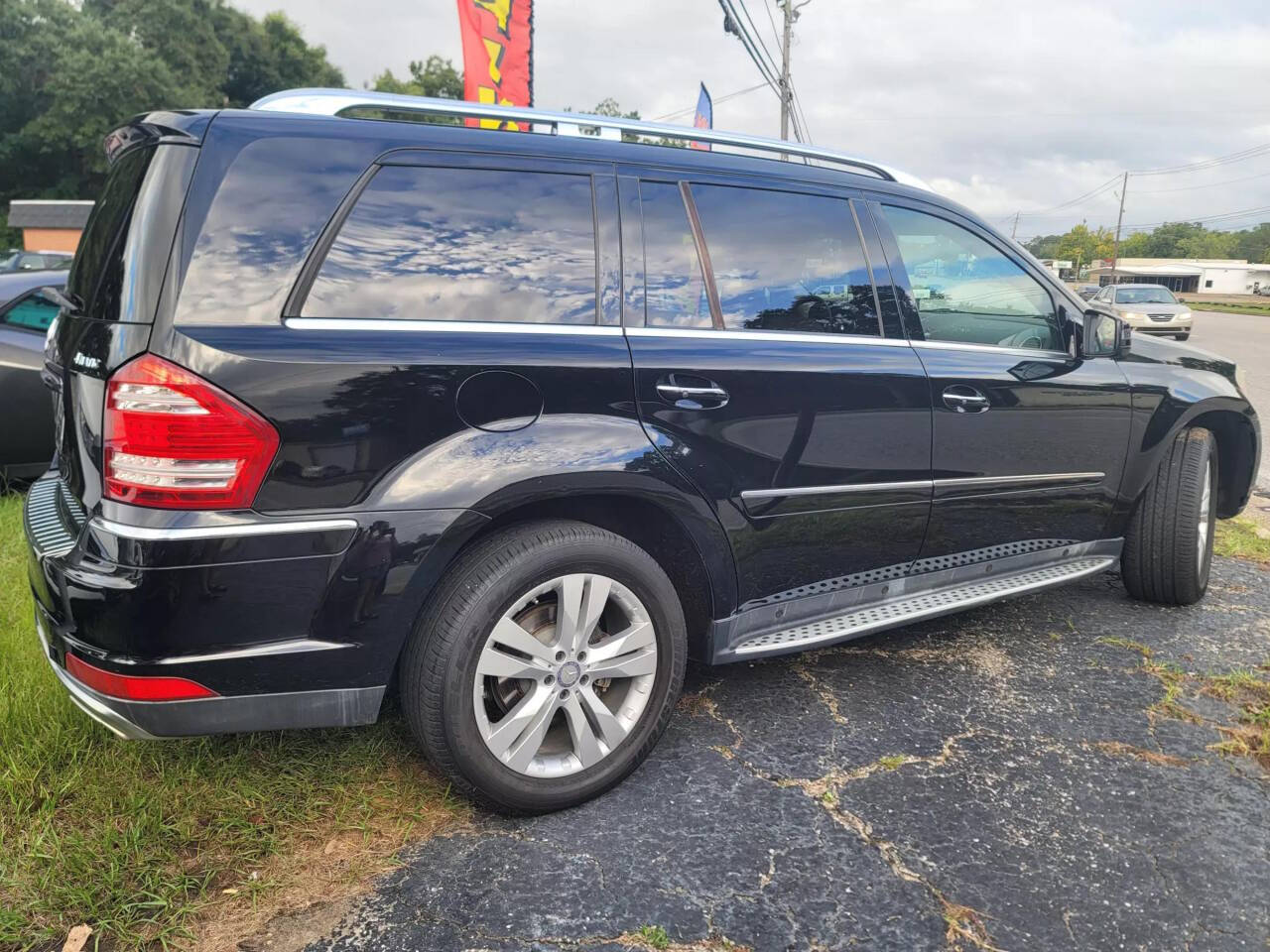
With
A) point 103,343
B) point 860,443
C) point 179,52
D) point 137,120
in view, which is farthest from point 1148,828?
point 179,52

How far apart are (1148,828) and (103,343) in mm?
2875

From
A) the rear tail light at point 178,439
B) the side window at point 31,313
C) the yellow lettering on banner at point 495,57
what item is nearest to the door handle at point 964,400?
the rear tail light at point 178,439

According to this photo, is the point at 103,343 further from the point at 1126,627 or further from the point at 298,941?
the point at 1126,627

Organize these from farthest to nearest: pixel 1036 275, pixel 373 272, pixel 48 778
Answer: pixel 1036 275, pixel 48 778, pixel 373 272

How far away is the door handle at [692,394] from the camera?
2.41 m

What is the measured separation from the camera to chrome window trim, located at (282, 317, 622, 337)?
2004 millimetres

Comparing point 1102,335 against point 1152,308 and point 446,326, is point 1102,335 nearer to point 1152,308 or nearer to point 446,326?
point 446,326

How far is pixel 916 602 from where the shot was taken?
3.10 meters

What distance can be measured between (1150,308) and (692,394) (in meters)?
23.9

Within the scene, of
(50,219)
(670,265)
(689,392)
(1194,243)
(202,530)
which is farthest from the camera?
(1194,243)

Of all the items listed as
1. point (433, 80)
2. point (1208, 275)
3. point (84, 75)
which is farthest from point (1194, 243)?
point (84, 75)

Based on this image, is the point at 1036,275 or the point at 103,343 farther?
the point at 1036,275

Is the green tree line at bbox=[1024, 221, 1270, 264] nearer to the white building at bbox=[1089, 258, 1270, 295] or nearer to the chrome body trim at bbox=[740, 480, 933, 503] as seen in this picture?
the white building at bbox=[1089, 258, 1270, 295]

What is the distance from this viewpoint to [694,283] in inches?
102
